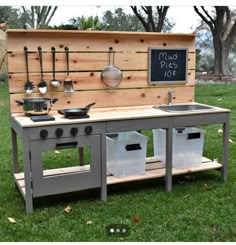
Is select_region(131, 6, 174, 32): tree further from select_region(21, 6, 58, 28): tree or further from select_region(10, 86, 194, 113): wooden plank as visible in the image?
select_region(10, 86, 194, 113): wooden plank

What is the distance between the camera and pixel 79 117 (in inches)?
113

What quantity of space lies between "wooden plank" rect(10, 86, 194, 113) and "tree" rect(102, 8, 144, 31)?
12622 mm

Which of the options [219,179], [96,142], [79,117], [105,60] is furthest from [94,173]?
[219,179]

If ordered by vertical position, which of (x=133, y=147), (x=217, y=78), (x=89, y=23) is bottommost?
(x=217, y=78)

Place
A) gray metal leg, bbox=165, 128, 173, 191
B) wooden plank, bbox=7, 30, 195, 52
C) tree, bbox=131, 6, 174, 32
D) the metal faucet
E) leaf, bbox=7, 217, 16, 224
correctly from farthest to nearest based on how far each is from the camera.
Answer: tree, bbox=131, 6, 174, 32 → the metal faucet → gray metal leg, bbox=165, 128, 173, 191 → wooden plank, bbox=7, 30, 195, 52 → leaf, bbox=7, 217, 16, 224

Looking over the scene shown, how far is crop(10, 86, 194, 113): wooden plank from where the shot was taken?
319 centimetres

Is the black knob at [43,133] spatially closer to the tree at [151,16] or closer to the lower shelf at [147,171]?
the lower shelf at [147,171]

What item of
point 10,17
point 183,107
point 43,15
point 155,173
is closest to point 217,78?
point 43,15

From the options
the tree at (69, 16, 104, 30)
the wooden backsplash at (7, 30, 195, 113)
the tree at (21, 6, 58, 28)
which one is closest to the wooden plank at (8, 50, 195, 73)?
the wooden backsplash at (7, 30, 195, 113)

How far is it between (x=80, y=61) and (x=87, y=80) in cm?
17

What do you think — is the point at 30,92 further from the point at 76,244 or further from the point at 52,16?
the point at 52,16

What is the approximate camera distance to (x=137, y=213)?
9.16 feet

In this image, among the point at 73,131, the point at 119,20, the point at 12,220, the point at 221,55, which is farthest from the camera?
the point at 119,20

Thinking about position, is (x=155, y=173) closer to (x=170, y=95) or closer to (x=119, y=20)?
(x=170, y=95)
